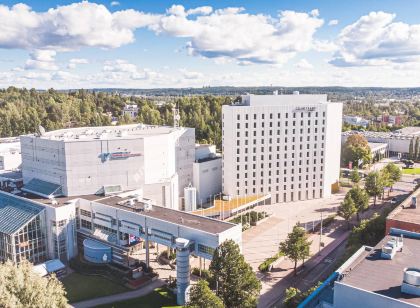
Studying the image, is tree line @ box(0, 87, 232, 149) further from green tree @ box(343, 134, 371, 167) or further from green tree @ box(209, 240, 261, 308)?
green tree @ box(209, 240, 261, 308)

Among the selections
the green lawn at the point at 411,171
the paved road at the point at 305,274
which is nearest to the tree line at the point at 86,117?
the green lawn at the point at 411,171

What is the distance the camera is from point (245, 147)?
90000 millimetres

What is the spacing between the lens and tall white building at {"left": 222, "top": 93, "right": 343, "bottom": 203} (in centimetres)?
8962

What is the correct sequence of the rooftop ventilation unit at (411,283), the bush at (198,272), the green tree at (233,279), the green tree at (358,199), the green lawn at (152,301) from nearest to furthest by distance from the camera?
the rooftop ventilation unit at (411,283)
the green tree at (233,279)
the green lawn at (152,301)
the bush at (198,272)
the green tree at (358,199)

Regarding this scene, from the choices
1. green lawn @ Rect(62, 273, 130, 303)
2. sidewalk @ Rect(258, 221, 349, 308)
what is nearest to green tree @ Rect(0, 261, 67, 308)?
green lawn @ Rect(62, 273, 130, 303)

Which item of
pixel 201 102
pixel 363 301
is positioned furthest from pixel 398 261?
pixel 201 102

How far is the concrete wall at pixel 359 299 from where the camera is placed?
100ft

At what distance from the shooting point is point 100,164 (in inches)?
2771

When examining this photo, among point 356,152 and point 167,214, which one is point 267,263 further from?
point 356,152

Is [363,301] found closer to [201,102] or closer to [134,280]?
[134,280]

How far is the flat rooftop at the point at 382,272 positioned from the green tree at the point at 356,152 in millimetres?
92601

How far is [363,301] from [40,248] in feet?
166

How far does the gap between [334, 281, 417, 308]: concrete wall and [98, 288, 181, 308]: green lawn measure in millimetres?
24050

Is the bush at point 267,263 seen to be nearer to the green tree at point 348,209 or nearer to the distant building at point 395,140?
the green tree at point 348,209
